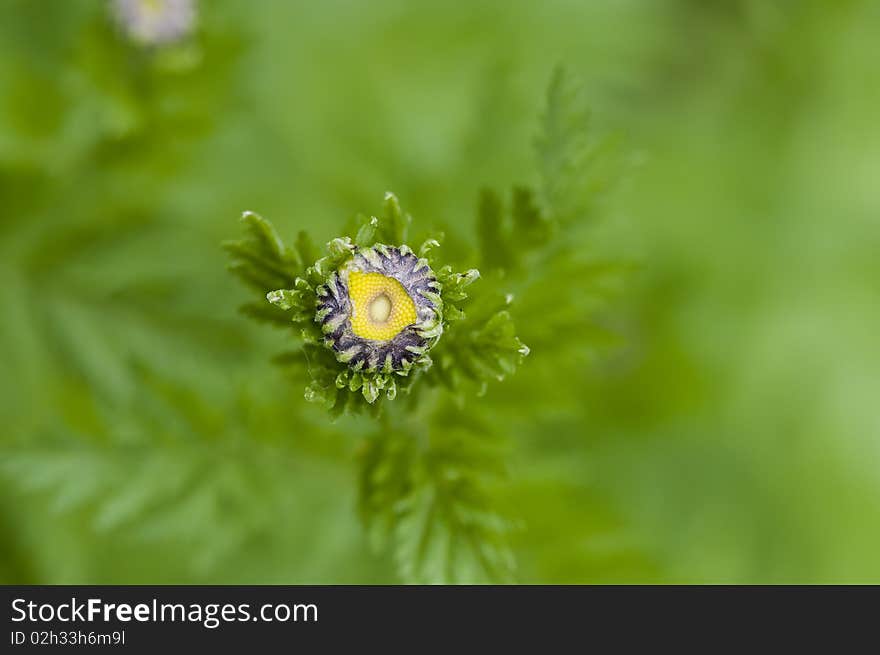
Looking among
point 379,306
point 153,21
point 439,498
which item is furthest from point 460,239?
point 153,21

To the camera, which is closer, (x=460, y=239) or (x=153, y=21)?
(x=460, y=239)

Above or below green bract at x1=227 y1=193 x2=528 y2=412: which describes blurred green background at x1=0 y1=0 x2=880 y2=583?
above

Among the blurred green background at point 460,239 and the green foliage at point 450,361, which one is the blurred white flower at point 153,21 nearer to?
the blurred green background at point 460,239

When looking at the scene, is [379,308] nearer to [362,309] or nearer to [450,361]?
[362,309]

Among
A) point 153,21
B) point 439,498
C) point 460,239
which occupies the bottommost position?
point 439,498

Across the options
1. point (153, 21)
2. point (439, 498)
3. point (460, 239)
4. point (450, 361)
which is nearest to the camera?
point (450, 361)

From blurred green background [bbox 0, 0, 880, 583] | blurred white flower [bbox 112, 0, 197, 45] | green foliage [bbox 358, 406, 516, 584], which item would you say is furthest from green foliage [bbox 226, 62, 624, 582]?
blurred white flower [bbox 112, 0, 197, 45]

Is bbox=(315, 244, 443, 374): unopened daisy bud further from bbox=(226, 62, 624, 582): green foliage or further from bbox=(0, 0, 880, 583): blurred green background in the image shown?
bbox=(0, 0, 880, 583): blurred green background
